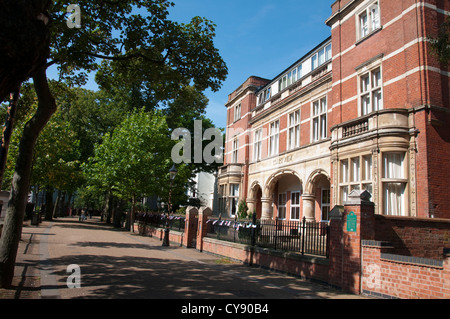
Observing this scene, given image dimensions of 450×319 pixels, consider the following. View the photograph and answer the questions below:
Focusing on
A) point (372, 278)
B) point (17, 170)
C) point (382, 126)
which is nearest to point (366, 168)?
point (382, 126)

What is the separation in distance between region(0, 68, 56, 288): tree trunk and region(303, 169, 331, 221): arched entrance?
14.3 meters

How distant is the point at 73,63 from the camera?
8.71 m

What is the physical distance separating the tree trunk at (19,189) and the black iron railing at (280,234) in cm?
754

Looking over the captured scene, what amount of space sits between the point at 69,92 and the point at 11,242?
5.51m

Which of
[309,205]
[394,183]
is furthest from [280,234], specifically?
[309,205]

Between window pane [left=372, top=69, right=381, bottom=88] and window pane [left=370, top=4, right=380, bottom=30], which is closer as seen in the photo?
window pane [left=372, top=69, right=381, bottom=88]

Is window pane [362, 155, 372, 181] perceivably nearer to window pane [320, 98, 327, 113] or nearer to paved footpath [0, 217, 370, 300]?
window pane [320, 98, 327, 113]

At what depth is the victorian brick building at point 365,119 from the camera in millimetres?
12148

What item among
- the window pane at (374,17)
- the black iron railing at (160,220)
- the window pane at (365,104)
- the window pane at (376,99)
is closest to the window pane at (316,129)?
the window pane at (365,104)

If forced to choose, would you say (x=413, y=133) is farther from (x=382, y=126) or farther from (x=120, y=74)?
(x=120, y=74)

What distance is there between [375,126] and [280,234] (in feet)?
19.5

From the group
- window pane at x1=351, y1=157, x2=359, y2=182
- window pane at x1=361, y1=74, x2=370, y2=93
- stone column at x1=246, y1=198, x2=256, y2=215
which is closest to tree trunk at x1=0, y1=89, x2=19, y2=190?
window pane at x1=351, y1=157, x2=359, y2=182

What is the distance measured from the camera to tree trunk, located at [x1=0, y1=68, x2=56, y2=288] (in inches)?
267

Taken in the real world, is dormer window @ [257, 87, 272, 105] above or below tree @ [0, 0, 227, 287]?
above
